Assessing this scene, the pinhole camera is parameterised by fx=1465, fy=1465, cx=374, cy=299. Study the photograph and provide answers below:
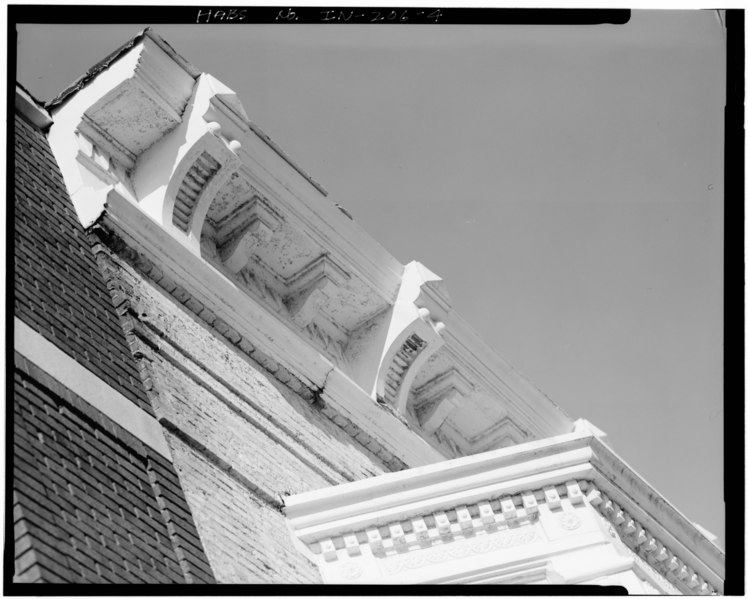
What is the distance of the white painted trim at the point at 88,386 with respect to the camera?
6996 mm

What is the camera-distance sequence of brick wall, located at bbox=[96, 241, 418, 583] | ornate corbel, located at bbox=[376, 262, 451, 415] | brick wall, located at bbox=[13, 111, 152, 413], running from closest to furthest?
1. brick wall, located at bbox=[13, 111, 152, 413]
2. brick wall, located at bbox=[96, 241, 418, 583]
3. ornate corbel, located at bbox=[376, 262, 451, 415]

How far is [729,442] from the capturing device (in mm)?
8203

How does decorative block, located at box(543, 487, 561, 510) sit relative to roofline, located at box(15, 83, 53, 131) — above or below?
below

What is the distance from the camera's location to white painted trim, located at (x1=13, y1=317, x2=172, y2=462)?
6996 millimetres

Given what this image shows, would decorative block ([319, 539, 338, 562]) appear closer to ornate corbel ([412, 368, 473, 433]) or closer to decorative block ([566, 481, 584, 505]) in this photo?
decorative block ([566, 481, 584, 505])

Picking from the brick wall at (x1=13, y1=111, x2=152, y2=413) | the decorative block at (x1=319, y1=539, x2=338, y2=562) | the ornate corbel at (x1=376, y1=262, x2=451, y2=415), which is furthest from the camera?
the ornate corbel at (x1=376, y1=262, x2=451, y2=415)

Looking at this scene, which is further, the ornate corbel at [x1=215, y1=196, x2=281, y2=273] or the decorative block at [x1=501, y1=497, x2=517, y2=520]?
the ornate corbel at [x1=215, y1=196, x2=281, y2=273]

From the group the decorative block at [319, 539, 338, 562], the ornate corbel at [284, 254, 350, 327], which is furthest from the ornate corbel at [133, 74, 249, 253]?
the decorative block at [319, 539, 338, 562]

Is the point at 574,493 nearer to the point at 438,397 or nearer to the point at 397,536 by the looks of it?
the point at 397,536

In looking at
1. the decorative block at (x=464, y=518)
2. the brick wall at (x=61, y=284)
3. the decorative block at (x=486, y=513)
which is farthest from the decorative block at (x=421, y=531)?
the brick wall at (x=61, y=284)

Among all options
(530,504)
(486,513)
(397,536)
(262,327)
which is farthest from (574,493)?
(262,327)

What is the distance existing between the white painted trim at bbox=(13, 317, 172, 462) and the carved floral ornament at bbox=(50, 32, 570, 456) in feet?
6.05

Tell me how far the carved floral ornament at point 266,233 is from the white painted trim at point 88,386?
72.6 inches

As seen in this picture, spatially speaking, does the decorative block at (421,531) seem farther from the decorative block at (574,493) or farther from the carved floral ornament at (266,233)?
the carved floral ornament at (266,233)
